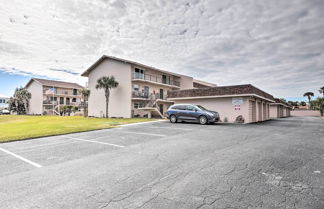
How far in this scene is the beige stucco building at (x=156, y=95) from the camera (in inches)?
699

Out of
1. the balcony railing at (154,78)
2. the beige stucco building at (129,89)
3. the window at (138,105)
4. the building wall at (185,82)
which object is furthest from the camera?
the building wall at (185,82)

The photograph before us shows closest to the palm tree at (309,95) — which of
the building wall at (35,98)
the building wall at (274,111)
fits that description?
the building wall at (274,111)

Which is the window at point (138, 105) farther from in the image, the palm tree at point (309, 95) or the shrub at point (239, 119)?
the palm tree at point (309, 95)

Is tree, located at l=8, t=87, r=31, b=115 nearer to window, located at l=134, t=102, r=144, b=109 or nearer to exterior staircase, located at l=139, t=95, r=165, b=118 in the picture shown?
window, located at l=134, t=102, r=144, b=109

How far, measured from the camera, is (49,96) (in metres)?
47.6

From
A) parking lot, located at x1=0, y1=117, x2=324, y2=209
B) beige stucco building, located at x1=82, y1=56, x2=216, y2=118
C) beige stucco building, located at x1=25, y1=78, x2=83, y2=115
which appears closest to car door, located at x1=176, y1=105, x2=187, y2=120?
beige stucco building, located at x1=82, y1=56, x2=216, y2=118

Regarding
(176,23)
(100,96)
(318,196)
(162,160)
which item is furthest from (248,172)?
(100,96)

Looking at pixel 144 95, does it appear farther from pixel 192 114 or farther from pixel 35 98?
pixel 35 98

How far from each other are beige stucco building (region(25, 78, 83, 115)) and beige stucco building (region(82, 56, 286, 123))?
64.4ft

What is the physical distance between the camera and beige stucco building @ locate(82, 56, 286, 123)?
58.2 feet

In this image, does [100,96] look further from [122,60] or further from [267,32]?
[267,32]

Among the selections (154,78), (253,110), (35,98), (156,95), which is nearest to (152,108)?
(156,95)

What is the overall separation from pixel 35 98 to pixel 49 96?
4.86 m

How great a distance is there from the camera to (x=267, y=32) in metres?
14.0
